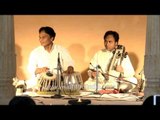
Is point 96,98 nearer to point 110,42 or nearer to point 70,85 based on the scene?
point 70,85

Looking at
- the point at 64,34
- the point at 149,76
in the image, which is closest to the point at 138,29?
the point at 64,34

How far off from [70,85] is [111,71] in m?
1.09

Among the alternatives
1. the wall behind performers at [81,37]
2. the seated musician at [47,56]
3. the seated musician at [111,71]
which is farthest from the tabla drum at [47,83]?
the wall behind performers at [81,37]

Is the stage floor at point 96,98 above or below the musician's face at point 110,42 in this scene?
below

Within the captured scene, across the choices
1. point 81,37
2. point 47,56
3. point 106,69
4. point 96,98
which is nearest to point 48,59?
point 47,56

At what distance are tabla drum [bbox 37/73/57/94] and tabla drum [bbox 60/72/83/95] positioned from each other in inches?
5.9

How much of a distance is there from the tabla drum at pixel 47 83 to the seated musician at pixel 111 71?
790 mm

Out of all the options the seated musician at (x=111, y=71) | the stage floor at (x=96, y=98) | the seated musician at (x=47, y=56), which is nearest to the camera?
the stage floor at (x=96, y=98)

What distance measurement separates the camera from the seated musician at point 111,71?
699 cm

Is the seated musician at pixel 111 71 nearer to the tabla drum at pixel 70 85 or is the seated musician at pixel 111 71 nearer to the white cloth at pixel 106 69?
the white cloth at pixel 106 69

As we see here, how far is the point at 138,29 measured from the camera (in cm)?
903
